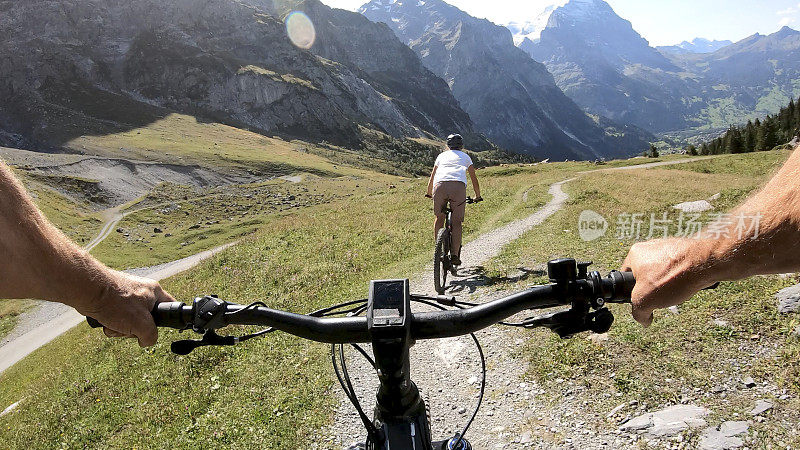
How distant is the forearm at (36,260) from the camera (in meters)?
1.84

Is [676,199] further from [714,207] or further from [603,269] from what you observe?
[603,269]

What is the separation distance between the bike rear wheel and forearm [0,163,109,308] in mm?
9579

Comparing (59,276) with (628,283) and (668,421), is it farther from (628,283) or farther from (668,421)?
(668,421)

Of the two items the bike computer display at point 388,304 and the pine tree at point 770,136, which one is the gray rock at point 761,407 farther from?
the pine tree at point 770,136

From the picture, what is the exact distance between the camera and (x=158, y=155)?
111625 mm

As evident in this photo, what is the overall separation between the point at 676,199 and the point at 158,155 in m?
121

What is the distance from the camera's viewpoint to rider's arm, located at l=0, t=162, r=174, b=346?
1858mm

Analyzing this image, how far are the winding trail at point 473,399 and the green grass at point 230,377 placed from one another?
0.60 m

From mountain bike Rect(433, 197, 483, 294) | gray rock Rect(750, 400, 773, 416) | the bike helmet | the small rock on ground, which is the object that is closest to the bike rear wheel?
mountain bike Rect(433, 197, 483, 294)

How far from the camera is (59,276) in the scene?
2.11m

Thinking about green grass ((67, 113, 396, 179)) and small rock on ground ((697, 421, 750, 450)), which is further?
green grass ((67, 113, 396, 179))

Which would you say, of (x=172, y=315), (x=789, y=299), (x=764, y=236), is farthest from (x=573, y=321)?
(x=789, y=299)

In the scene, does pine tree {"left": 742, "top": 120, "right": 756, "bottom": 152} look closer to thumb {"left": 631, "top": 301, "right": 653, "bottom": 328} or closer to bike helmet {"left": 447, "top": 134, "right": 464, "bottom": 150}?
bike helmet {"left": 447, "top": 134, "right": 464, "bottom": 150}

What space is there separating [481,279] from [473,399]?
580 cm
